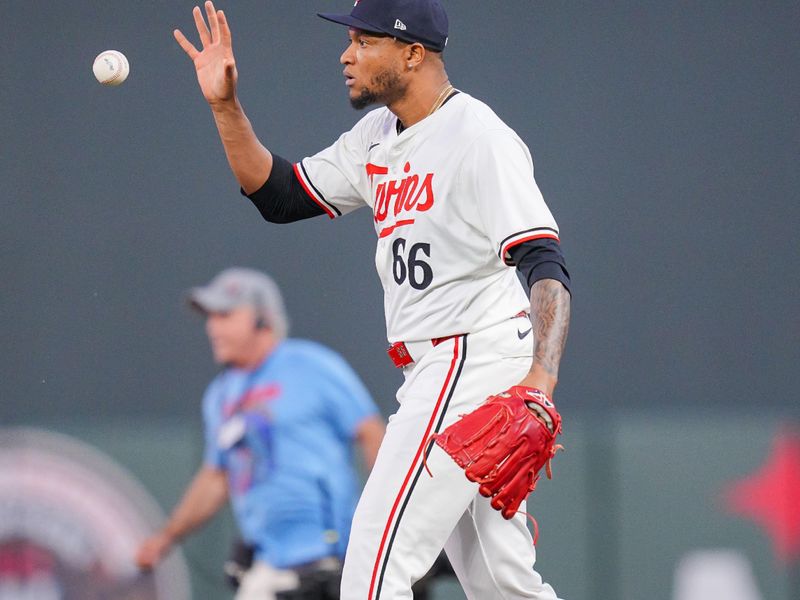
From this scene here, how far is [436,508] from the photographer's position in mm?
2562

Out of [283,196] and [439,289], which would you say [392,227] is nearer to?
[439,289]

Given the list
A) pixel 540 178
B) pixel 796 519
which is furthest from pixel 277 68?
pixel 796 519

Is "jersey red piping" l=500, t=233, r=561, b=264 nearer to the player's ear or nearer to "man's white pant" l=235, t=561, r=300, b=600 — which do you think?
the player's ear

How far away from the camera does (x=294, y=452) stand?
438cm

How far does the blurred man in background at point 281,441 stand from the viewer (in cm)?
432

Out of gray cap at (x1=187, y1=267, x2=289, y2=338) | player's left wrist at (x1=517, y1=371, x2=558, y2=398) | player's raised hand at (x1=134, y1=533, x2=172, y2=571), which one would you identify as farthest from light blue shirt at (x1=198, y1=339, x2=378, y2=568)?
player's left wrist at (x1=517, y1=371, x2=558, y2=398)

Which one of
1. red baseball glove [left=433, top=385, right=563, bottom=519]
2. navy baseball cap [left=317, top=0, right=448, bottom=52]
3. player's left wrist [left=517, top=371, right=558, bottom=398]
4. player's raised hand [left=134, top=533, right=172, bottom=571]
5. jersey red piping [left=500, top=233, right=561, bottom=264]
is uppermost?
navy baseball cap [left=317, top=0, right=448, bottom=52]

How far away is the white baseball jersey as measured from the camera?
8.66 ft

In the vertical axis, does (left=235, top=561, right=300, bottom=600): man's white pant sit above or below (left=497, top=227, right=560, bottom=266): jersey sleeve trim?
below

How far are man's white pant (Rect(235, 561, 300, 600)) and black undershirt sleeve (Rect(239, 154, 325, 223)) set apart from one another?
5.28 ft

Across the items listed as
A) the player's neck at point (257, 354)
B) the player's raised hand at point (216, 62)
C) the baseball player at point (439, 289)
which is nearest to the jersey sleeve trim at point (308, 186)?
the baseball player at point (439, 289)

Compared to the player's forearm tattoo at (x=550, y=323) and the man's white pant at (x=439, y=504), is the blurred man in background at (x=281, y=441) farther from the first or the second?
the player's forearm tattoo at (x=550, y=323)

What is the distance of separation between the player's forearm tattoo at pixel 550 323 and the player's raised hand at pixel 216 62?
955 mm

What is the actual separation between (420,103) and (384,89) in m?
0.09
